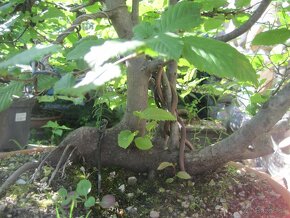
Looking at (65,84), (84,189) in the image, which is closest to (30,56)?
(65,84)

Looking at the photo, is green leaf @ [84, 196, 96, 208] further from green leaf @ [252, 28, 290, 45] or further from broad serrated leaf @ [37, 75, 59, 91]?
green leaf @ [252, 28, 290, 45]

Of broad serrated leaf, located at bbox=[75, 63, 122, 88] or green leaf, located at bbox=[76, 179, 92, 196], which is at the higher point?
broad serrated leaf, located at bbox=[75, 63, 122, 88]

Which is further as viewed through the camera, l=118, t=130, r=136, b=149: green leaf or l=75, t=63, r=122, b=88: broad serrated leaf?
l=118, t=130, r=136, b=149: green leaf

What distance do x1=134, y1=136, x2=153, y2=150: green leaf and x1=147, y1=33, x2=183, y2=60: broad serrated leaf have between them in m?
0.50

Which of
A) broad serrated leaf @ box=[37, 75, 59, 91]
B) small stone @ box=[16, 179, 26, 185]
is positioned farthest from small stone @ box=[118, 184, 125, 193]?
broad serrated leaf @ box=[37, 75, 59, 91]

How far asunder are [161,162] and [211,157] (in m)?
0.13

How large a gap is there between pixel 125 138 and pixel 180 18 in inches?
17.3

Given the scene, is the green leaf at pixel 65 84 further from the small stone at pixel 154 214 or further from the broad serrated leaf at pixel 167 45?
the small stone at pixel 154 214

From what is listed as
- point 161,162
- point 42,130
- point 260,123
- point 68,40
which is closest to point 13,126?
point 42,130

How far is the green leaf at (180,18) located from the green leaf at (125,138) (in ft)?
1.35

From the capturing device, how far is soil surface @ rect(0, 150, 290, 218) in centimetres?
79

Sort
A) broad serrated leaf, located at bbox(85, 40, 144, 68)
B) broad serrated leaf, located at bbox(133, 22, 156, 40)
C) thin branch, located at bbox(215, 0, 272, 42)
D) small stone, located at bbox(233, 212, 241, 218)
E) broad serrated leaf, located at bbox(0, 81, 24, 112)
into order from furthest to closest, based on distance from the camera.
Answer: small stone, located at bbox(233, 212, 241, 218) → thin branch, located at bbox(215, 0, 272, 42) → broad serrated leaf, located at bbox(0, 81, 24, 112) → broad serrated leaf, located at bbox(133, 22, 156, 40) → broad serrated leaf, located at bbox(85, 40, 144, 68)

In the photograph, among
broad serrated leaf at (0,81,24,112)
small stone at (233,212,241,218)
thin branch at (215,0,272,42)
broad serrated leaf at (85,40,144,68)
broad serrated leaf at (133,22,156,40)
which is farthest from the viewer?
small stone at (233,212,241,218)

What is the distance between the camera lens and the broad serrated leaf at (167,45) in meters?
0.34
